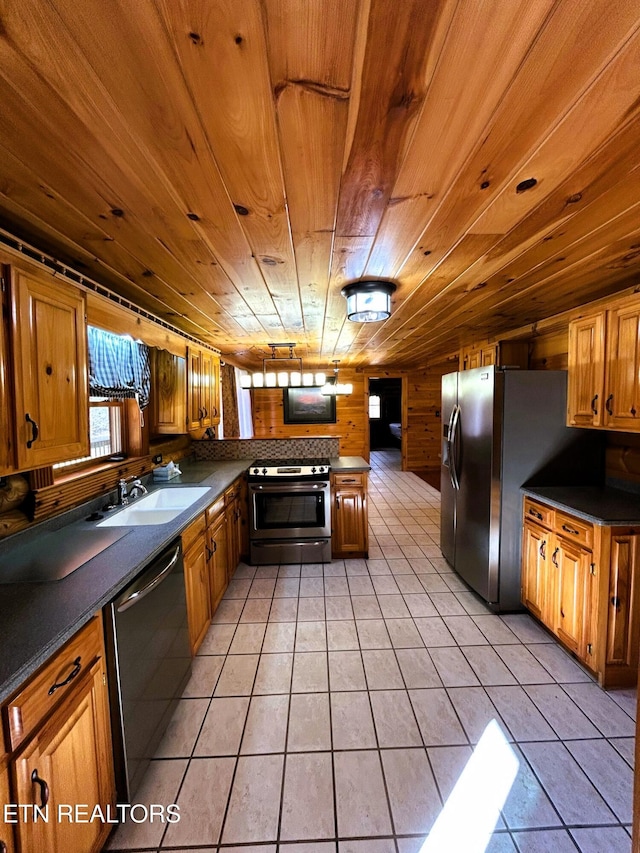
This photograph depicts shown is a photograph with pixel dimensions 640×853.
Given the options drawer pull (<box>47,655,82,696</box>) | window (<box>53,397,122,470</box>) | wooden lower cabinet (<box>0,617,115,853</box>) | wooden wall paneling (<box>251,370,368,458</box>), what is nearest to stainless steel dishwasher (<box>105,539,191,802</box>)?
wooden lower cabinet (<box>0,617,115,853</box>)

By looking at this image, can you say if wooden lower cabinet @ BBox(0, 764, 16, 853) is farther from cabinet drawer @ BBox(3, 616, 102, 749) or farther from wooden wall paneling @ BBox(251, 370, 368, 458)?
wooden wall paneling @ BBox(251, 370, 368, 458)

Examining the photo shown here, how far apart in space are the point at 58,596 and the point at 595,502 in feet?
8.87

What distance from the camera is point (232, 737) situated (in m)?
1.63

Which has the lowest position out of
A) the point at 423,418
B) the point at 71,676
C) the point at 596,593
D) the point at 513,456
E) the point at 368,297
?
the point at 596,593

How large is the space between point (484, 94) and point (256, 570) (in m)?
3.41

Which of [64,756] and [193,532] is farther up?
[193,532]

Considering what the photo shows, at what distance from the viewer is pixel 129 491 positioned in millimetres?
2447

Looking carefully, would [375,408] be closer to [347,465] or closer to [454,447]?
[347,465]

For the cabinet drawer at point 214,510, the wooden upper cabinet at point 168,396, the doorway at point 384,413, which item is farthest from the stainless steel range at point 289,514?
the doorway at point 384,413

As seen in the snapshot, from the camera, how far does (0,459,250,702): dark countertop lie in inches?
35.4

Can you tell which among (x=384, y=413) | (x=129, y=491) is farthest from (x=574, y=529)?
(x=384, y=413)

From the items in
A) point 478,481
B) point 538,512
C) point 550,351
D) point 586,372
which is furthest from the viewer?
point 550,351

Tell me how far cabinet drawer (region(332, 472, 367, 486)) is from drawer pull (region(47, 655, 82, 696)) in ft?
8.07

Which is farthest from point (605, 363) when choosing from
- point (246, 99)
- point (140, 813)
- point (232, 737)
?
point (140, 813)
